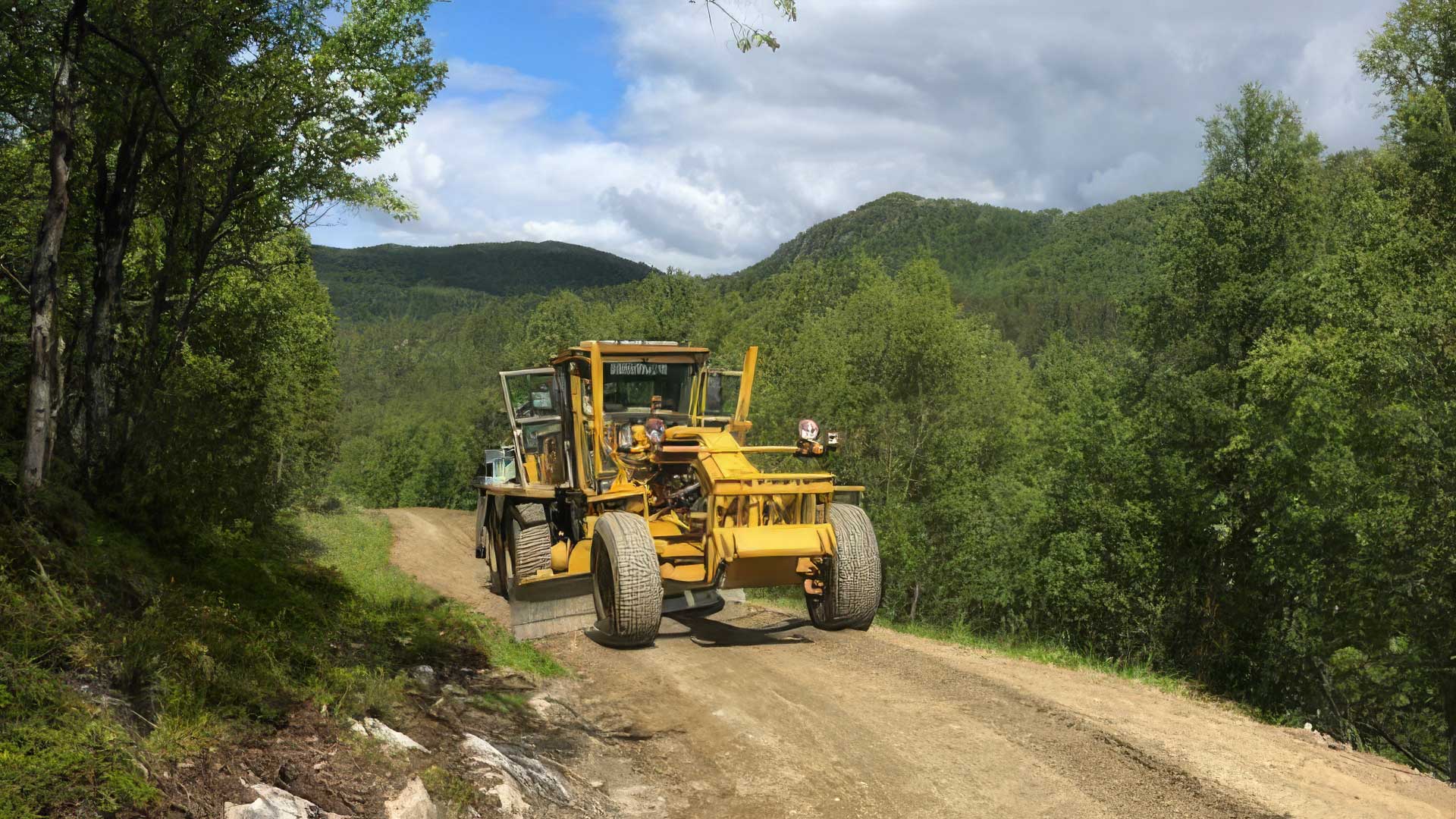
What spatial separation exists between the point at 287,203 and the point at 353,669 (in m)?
5.91

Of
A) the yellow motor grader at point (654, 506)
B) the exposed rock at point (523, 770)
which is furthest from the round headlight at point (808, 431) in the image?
the exposed rock at point (523, 770)

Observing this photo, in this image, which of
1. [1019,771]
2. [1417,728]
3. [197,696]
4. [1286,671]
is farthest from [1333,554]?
[197,696]

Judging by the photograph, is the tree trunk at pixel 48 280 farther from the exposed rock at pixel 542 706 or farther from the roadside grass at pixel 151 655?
the exposed rock at pixel 542 706

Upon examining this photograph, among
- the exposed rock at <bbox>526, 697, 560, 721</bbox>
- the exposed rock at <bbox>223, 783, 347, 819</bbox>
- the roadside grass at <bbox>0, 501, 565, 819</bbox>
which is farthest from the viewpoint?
the exposed rock at <bbox>526, 697, 560, 721</bbox>

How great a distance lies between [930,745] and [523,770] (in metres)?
2.93

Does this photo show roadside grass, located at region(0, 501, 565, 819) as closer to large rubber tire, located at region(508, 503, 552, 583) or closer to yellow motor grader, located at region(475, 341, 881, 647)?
yellow motor grader, located at region(475, 341, 881, 647)

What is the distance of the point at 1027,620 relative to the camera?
2264 cm

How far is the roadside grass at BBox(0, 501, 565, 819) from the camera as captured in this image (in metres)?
3.94

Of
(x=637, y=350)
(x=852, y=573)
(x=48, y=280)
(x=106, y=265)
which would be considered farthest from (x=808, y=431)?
(x=48, y=280)

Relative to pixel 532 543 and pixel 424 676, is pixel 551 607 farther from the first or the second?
pixel 424 676

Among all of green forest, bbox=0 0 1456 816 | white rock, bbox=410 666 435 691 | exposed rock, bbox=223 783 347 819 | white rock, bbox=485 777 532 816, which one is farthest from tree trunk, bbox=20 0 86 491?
white rock, bbox=485 777 532 816

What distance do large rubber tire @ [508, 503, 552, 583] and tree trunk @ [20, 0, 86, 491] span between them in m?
5.28

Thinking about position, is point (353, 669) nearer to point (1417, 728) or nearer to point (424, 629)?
point (424, 629)

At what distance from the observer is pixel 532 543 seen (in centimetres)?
1097
